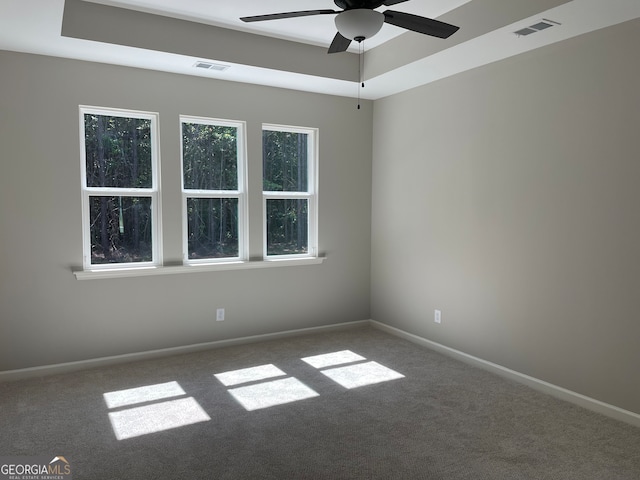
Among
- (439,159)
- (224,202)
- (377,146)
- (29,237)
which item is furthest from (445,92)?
(29,237)

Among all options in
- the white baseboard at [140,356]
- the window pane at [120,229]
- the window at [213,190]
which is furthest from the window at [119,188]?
the white baseboard at [140,356]

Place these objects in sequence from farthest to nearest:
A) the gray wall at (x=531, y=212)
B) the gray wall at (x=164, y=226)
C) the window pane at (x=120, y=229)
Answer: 1. the window pane at (x=120, y=229)
2. the gray wall at (x=164, y=226)
3. the gray wall at (x=531, y=212)

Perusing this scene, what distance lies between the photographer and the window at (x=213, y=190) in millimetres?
4500

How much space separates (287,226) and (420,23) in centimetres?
288

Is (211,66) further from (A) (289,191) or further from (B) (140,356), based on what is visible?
(B) (140,356)

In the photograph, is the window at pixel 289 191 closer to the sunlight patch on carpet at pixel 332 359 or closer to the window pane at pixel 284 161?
the window pane at pixel 284 161

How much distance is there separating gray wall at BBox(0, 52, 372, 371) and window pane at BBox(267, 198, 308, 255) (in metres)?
0.18

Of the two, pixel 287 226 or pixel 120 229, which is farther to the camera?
pixel 287 226

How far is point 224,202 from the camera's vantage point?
468 centimetres

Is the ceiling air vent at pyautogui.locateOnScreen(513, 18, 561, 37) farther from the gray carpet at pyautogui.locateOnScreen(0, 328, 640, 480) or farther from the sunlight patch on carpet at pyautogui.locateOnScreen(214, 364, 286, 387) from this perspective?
the sunlight patch on carpet at pyautogui.locateOnScreen(214, 364, 286, 387)

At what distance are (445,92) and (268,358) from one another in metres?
2.88

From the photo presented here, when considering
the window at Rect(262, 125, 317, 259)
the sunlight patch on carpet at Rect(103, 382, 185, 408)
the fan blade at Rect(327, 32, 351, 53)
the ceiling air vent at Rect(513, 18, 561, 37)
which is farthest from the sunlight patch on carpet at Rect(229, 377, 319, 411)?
the ceiling air vent at Rect(513, 18, 561, 37)

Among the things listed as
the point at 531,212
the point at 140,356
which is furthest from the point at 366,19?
the point at 140,356

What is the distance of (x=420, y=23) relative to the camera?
8.11 ft
